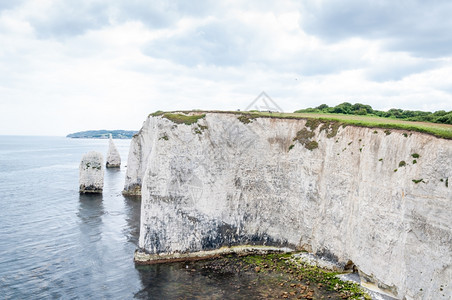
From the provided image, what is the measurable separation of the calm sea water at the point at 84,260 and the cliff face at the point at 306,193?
12.8 ft

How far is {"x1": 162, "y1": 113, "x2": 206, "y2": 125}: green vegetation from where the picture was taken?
35031mm

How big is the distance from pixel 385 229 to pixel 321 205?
23.8ft

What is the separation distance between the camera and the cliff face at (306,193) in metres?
21.1

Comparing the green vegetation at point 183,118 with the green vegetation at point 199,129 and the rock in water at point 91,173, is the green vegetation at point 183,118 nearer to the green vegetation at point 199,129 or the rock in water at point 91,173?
the green vegetation at point 199,129

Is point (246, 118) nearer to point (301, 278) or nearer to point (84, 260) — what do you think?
point (301, 278)

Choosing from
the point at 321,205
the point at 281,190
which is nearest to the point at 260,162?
the point at 281,190

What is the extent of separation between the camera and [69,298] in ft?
80.6

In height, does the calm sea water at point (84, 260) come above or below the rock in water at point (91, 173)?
below

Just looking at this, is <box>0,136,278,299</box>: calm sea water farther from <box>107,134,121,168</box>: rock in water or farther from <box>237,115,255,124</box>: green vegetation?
<box>107,134,121,168</box>: rock in water

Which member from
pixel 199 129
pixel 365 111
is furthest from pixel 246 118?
pixel 365 111

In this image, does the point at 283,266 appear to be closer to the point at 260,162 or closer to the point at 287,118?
the point at 260,162

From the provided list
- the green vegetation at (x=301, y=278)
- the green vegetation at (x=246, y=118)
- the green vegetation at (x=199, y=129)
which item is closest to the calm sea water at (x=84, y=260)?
the green vegetation at (x=301, y=278)

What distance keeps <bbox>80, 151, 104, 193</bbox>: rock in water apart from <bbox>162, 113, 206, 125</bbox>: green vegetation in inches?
1145

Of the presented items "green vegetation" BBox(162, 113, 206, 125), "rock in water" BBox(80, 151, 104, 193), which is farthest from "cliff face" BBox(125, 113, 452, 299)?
"rock in water" BBox(80, 151, 104, 193)
